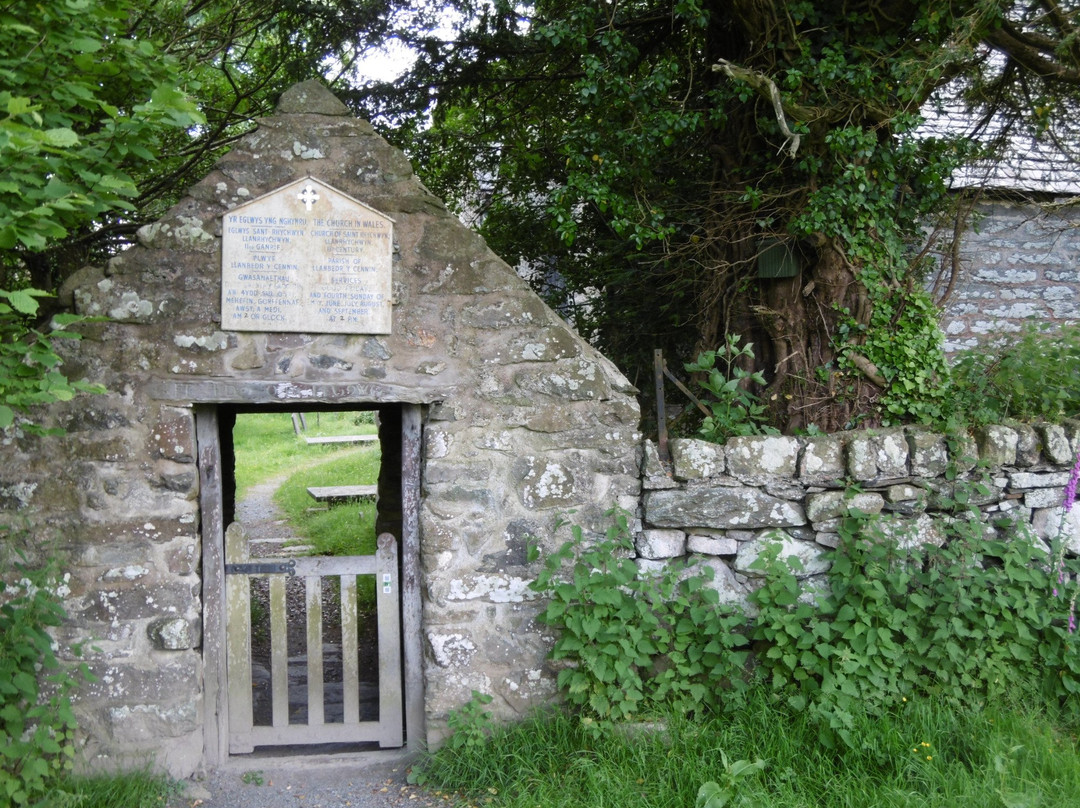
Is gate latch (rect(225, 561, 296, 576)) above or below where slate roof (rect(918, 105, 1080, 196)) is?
below

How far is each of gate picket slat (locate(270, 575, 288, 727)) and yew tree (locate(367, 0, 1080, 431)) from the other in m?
2.74

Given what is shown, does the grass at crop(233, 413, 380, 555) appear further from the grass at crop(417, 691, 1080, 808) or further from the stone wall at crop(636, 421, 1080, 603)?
the stone wall at crop(636, 421, 1080, 603)

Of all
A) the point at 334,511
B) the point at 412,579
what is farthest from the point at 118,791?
the point at 334,511

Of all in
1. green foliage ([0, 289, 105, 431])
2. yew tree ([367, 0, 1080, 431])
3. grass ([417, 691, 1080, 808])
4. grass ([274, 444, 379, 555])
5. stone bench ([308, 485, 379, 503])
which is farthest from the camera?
stone bench ([308, 485, 379, 503])

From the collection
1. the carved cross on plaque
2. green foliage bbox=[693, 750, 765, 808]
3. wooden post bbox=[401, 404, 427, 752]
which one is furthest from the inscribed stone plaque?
green foliage bbox=[693, 750, 765, 808]

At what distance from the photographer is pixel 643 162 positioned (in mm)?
5293

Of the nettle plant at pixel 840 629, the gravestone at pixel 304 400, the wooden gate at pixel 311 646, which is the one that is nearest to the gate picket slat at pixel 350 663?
the wooden gate at pixel 311 646

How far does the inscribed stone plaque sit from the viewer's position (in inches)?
148

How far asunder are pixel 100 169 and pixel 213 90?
17.8ft

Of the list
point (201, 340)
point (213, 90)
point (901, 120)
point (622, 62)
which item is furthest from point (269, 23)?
point (901, 120)

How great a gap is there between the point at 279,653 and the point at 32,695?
1093 mm

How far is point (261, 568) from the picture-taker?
163 inches

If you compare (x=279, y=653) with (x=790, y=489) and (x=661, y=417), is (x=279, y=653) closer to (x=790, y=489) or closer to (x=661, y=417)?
(x=661, y=417)

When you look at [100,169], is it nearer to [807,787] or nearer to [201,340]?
[201,340]
